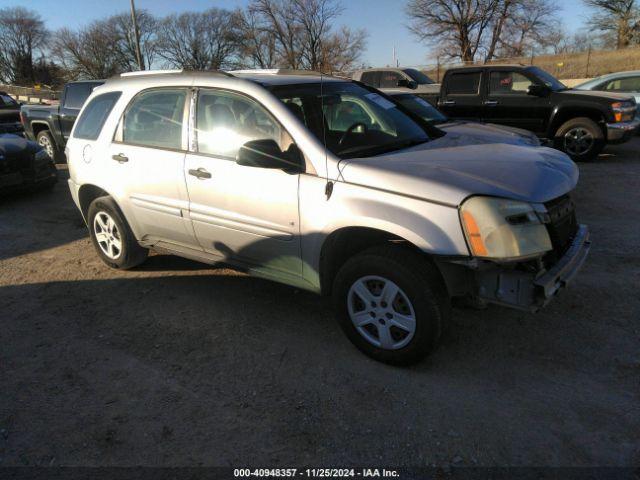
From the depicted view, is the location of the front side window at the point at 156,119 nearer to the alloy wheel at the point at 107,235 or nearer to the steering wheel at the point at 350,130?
the alloy wheel at the point at 107,235

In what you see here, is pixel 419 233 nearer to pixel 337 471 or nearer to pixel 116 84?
pixel 337 471

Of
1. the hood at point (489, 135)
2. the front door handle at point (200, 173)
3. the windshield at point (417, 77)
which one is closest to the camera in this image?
the front door handle at point (200, 173)

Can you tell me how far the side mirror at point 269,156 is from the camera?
10.4ft

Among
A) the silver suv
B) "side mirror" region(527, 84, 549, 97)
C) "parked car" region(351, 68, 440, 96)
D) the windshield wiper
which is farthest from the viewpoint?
"parked car" region(351, 68, 440, 96)

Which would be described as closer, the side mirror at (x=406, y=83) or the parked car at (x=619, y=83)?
the side mirror at (x=406, y=83)

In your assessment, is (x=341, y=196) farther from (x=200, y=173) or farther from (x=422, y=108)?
(x=422, y=108)

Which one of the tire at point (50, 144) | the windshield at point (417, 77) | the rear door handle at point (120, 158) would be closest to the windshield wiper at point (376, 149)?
the rear door handle at point (120, 158)

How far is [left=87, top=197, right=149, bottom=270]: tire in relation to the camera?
457 cm

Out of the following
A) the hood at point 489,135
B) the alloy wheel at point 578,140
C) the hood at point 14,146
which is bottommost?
the alloy wheel at point 578,140

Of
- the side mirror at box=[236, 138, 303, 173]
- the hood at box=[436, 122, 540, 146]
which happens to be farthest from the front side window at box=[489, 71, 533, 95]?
the side mirror at box=[236, 138, 303, 173]

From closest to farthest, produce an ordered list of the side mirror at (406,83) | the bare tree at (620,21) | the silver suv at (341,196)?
the silver suv at (341,196) < the side mirror at (406,83) < the bare tree at (620,21)

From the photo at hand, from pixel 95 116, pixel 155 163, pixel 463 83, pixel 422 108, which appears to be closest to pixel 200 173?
pixel 155 163

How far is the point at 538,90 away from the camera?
29.2ft

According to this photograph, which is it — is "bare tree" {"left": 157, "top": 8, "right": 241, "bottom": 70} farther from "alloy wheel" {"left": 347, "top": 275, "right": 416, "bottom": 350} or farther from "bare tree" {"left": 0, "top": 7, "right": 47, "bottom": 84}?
"alloy wheel" {"left": 347, "top": 275, "right": 416, "bottom": 350}
